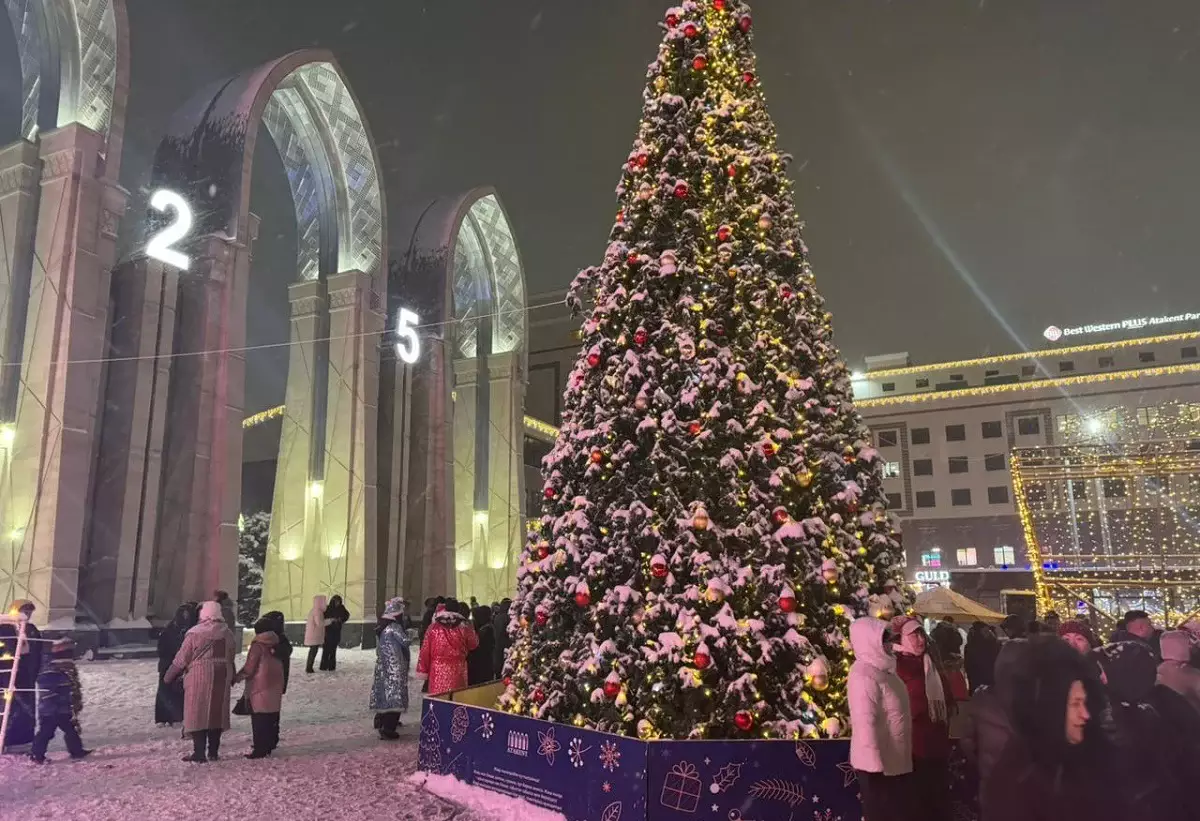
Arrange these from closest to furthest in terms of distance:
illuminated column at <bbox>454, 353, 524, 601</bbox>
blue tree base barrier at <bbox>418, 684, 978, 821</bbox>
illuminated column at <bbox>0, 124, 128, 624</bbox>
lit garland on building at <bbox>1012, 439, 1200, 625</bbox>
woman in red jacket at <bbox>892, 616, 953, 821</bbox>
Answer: woman in red jacket at <bbox>892, 616, 953, 821</bbox>, blue tree base barrier at <bbox>418, 684, 978, 821</bbox>, lit garland on building at <bbox>1012, 439, 1200, 625</bbox>, illuminated column at <bbox>0, 124, 128, 624</bbox>, illuminated column at <bbox>454, 353, 524, 601</bbox>

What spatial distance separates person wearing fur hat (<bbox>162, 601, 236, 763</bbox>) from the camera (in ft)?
27.2

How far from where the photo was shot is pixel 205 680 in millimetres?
8359

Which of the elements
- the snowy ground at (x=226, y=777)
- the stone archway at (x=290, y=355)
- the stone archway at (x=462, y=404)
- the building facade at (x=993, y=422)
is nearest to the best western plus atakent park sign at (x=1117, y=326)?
the building facade at (x=993, y=422)

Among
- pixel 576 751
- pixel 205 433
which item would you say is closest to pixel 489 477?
pixel 205 433

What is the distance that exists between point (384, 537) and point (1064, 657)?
2747 centimetres

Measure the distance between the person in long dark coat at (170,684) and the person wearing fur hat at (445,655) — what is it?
337cm

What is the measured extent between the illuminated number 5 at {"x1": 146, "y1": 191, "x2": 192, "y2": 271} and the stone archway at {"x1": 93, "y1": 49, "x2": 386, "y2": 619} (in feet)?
0.99

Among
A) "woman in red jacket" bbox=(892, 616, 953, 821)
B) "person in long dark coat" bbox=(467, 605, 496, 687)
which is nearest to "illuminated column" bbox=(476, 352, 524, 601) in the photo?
"person in long dark coat" bbox=(467, 605, 496, 687)

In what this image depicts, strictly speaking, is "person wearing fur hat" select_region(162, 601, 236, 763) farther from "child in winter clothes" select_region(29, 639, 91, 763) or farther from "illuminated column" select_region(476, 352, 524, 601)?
"illuminated column" select_region(476, 352, 524, 601)

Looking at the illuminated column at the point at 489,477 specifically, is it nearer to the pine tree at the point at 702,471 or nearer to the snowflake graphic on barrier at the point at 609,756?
the pine tree at the point at 702,471

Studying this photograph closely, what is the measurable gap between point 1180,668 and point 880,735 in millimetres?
1783

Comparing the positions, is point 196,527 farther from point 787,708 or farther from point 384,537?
point 787,708

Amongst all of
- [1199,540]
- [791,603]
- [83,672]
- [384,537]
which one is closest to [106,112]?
[83,672]

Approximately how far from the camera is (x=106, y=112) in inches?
734
